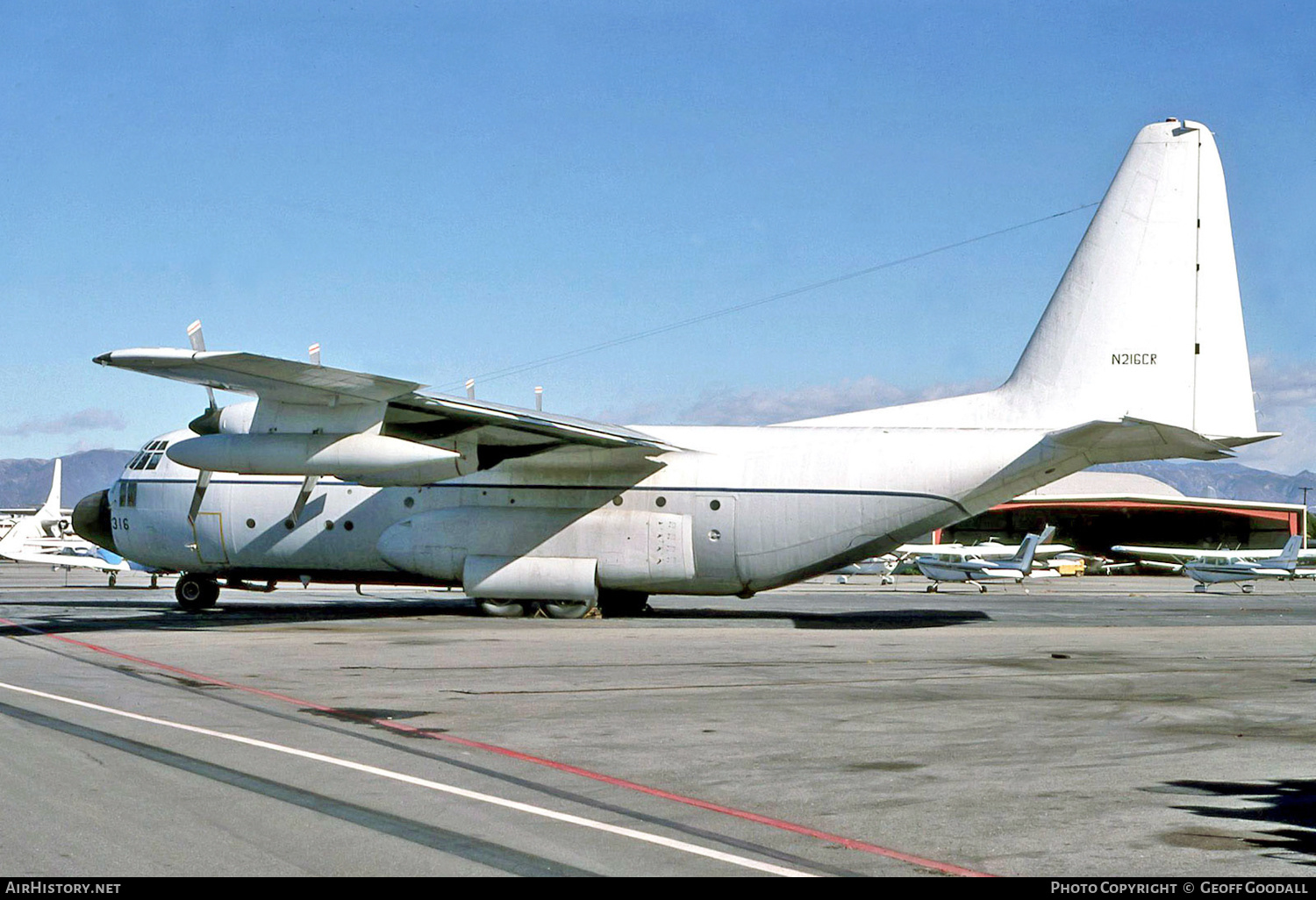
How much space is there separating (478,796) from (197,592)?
2451 centimetres

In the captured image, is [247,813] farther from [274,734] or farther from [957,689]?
[957,689]

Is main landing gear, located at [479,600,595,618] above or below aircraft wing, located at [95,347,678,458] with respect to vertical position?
below

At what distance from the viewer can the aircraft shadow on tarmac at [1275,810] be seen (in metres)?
7.39

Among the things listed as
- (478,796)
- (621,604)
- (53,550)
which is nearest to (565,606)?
(621,604)

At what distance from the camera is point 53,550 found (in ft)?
200

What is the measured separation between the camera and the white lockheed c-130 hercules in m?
23.9

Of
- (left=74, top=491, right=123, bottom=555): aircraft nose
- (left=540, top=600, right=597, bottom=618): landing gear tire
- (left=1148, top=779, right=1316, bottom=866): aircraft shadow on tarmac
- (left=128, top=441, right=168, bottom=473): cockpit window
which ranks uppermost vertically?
(left=128, top=441, right=168, bottom=473): cockpit window

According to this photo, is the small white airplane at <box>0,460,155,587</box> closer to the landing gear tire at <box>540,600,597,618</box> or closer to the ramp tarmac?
the landing gear tire at <box>540,600,597,618</box>

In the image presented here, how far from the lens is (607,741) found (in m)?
11.4

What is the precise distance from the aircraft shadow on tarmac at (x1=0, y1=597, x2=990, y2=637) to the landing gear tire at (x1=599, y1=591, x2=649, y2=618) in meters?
0.37

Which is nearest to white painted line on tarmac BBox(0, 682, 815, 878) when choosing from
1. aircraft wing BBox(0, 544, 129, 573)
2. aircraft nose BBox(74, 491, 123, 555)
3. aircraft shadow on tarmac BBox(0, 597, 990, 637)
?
aircraft shadow on tarmac BBox(0, 597, 990, 637)

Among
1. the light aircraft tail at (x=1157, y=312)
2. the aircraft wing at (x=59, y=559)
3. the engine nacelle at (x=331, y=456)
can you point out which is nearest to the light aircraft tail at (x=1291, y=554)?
the light aircraft tail at (x=1157, y=312)
